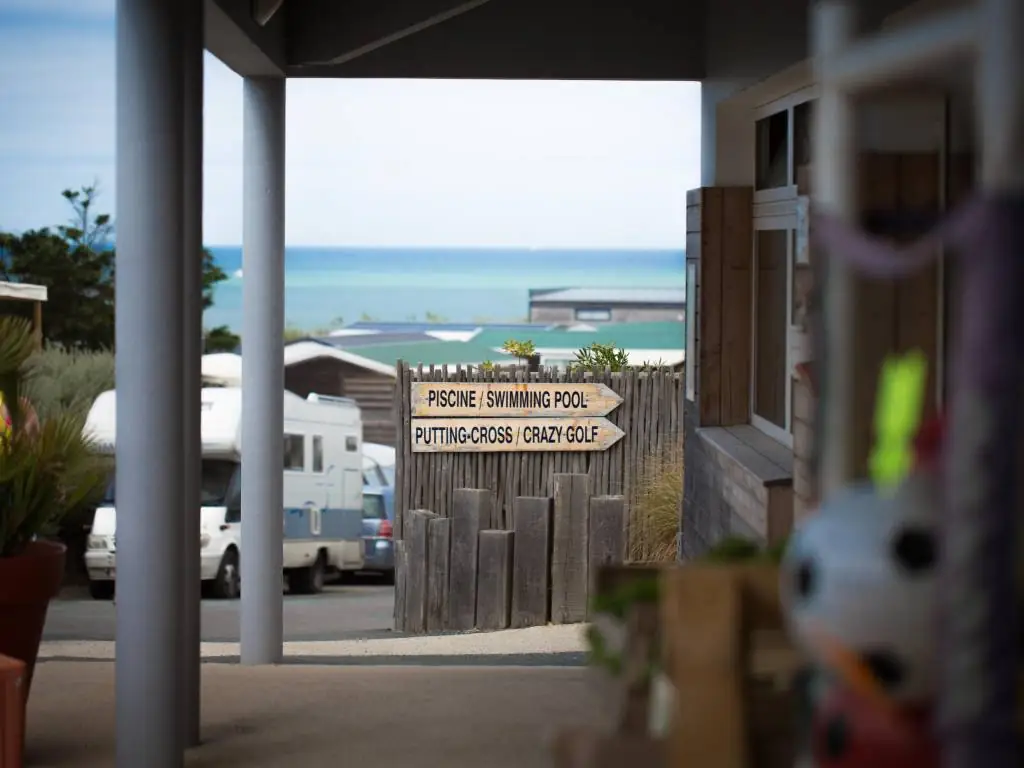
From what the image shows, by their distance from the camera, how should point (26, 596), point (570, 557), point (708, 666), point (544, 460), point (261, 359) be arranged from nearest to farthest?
point (708, 666), point (26, 596), point (261, 359), point (570, 557), point (544, 460)

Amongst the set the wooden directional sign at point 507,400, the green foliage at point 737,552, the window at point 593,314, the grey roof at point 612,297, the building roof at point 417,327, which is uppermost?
the grey roof at point 612,297

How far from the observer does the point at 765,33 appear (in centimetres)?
545

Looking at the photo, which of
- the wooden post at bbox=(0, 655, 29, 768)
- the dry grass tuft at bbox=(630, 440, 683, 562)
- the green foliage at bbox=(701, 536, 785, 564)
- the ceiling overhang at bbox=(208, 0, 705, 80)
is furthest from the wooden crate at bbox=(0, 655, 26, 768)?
the dry grass tuft at bbox=(630, 440, 683, 562)

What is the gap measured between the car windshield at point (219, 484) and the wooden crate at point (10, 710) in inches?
416

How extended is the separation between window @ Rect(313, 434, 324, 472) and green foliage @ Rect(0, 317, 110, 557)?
10.8 meters

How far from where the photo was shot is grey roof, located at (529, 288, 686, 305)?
54.3 m

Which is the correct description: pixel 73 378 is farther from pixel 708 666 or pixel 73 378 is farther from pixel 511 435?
pixel 708 666

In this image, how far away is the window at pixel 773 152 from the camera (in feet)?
18.6

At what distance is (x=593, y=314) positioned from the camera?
52625mm

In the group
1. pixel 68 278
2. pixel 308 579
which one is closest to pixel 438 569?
pixel 308 579

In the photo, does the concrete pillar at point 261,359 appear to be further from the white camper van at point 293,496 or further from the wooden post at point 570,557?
the white camper van at point 293,496

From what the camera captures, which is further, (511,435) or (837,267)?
(511,435)

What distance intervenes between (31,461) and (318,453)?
36.9 feet

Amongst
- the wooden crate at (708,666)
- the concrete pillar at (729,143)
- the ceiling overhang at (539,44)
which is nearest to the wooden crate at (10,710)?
the wooden crate at (708,666)
